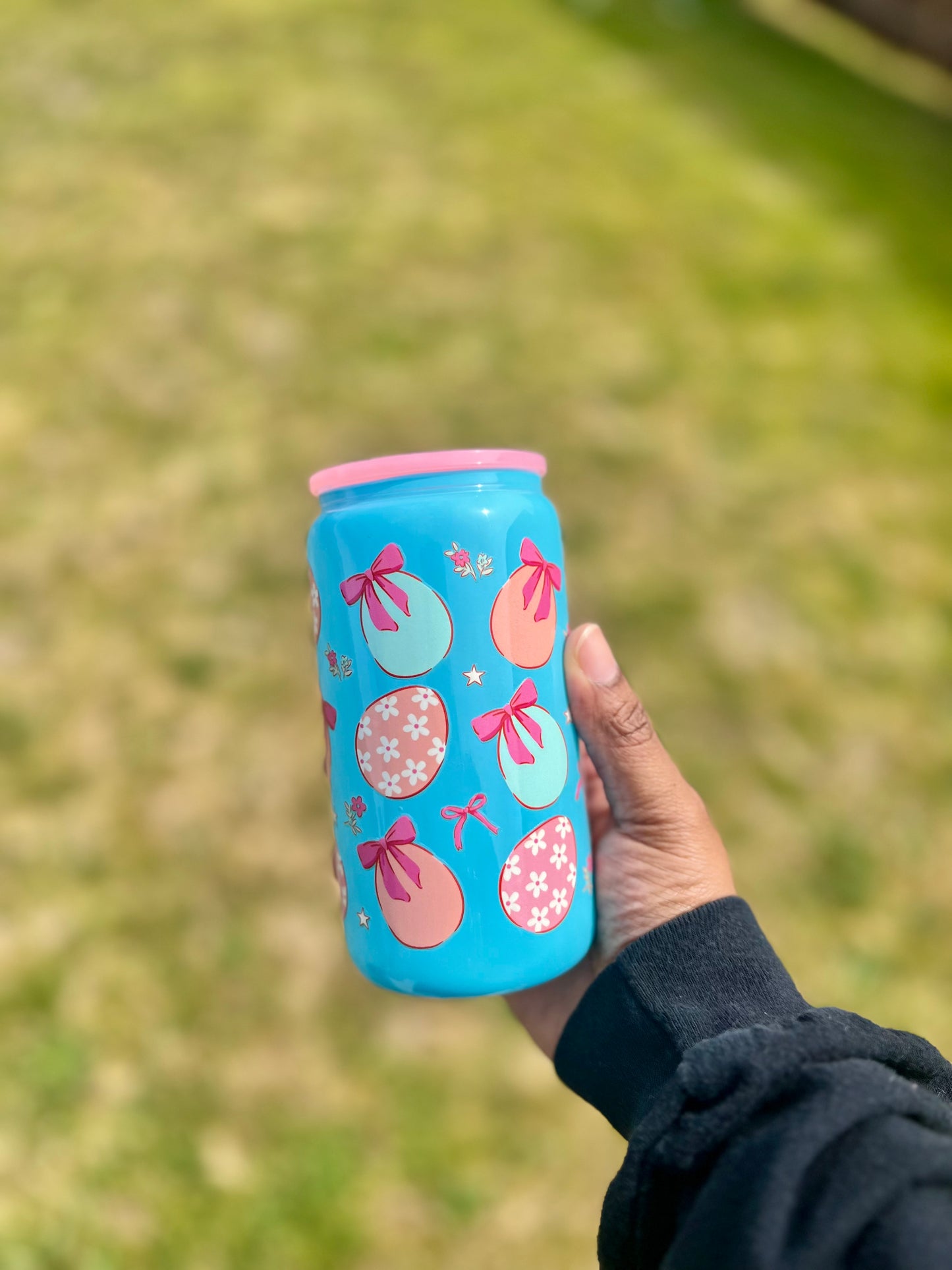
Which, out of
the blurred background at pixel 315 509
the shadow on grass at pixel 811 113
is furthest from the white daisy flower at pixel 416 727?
the shadow on grass at pixel 811 113

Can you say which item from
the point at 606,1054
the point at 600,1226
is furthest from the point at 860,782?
the point at 600,1226

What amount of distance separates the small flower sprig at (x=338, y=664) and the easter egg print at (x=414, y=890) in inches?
8.2

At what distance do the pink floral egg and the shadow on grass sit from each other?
3475 millimetres

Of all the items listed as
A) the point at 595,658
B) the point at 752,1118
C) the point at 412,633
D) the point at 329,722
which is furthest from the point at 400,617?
the point at 752,1118

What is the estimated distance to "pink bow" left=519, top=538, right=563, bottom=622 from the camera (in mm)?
1240

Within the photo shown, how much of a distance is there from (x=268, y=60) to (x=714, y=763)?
12.2ft

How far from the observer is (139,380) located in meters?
2.92

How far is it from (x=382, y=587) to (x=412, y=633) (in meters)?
0.07

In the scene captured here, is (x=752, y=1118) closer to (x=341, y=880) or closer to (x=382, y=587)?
(x=341, y=880)

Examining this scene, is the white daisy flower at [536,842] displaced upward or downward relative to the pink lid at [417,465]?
downward

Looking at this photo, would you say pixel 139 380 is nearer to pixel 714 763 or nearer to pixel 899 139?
pixel 714 763

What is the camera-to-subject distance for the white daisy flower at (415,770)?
121cm

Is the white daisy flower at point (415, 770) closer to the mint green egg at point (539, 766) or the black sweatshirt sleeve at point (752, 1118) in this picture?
the mint green egg at point (539, 766)

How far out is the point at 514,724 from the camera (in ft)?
4.06
